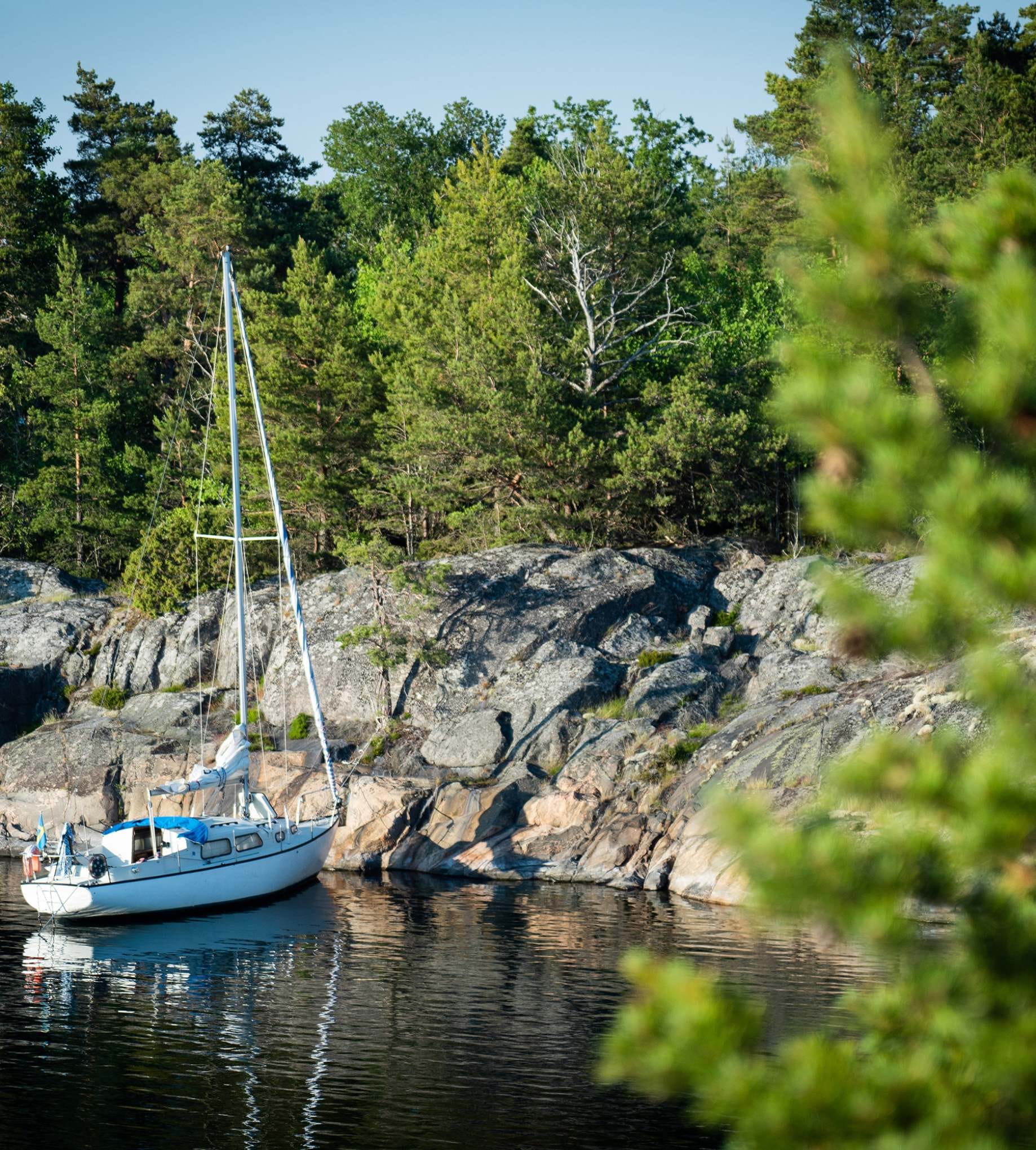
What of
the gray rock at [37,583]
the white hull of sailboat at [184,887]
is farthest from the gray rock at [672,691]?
the gray rock at [37,583]

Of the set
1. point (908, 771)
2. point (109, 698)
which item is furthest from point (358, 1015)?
point (109, 698)

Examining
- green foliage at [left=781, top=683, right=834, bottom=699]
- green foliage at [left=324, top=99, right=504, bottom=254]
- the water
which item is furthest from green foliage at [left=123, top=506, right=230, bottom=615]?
green foliage at [left=324, top=99, right=504, bottom=254]

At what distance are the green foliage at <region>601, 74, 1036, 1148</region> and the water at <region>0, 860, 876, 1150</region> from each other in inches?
380

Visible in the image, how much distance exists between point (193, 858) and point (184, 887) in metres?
0.67

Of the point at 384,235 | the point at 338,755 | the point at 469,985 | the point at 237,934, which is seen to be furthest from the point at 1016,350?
the point at 384,235

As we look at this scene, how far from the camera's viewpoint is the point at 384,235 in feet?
174

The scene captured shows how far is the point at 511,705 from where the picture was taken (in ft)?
122

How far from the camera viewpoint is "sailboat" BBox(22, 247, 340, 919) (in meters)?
27.6

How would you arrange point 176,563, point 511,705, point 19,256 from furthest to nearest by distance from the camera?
point 19,256 < point 176,563 < point 511,705

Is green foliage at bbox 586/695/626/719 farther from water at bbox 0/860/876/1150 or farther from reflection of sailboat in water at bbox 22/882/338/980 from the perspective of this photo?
reflection of sailboat in water at bbox 22/882/338/980

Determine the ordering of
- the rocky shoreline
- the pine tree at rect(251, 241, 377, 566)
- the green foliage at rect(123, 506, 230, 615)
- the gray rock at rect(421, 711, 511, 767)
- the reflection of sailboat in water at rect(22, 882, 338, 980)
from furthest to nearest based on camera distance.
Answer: the pine tree at rect(251, 241, 377, 566), the green foliage at rect(123, 506, 230, 615), the gray rock at rect(421, 711, 511, 767), the rocky shoreline, the reflection of sailboat in water at rect(22, 882, 338, 980)

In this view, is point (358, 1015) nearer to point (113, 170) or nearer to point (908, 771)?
point (908, 771)

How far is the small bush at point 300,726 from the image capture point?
39.3m

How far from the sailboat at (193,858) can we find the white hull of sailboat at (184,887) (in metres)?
0.02
